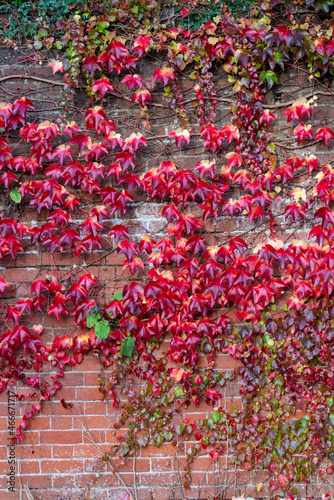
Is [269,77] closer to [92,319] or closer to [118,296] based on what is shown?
[118,296]

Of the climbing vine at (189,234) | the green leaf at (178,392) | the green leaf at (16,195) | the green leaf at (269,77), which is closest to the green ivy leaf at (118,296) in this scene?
the climbing vine at (189,234)

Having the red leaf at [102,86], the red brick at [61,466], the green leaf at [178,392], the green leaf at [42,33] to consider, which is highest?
the green leaf at [42,33]

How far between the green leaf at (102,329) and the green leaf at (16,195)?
2.67 feet

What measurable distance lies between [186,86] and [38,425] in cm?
211

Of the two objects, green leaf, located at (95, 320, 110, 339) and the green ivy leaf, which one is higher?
the green ivy leaf

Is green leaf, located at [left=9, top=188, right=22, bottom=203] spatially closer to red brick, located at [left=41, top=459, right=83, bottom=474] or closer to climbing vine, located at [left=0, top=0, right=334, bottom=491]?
climbing vine, located at [left=0, top=0, right=334, bottom=491]

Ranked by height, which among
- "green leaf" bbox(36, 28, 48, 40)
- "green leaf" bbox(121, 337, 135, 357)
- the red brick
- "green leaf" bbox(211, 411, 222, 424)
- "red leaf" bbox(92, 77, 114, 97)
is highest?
"green leaf" bbox(36, 28, 48, 40)

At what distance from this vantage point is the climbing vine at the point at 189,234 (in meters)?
2.10

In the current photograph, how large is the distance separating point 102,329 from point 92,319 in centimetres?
8

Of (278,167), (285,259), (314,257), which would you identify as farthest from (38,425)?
(278,167)

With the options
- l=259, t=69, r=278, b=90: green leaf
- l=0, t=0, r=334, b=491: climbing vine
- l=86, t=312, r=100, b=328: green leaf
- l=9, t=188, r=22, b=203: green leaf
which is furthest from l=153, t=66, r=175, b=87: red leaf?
l=86, t=312, r=100, b=328: green leaf

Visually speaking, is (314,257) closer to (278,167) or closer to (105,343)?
(278,167)

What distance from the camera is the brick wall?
215 cm

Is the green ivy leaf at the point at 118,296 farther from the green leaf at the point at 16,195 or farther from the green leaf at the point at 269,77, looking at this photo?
the green leaf at the point at 269,77
